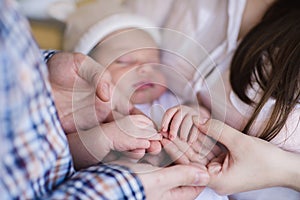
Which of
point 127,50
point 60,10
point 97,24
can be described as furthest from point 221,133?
point 60,10

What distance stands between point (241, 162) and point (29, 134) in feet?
0.85

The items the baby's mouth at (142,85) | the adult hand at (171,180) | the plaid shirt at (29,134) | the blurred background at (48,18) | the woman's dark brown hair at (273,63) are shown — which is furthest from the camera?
the blurred background at (48,18)

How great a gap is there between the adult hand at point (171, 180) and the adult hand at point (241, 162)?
2 cm

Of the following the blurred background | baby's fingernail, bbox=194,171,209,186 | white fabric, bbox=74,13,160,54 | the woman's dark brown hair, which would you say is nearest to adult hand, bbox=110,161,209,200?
baby's fingernail, bbox=194,171,209,186

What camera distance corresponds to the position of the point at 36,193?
0.35 metres

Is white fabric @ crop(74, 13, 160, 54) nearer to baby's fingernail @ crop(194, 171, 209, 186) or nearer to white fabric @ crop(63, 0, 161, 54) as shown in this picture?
white fabric @ crop(63, 0, 161, 54)

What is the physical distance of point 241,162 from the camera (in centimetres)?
50

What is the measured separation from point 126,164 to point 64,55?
0.59ft

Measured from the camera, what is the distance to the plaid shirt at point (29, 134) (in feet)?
0.99

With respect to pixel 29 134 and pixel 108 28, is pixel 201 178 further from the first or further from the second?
pixel 108 28

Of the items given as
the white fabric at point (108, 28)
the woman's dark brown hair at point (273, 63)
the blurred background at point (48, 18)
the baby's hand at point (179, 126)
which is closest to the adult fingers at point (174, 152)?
the baby's hand at point (179, 126)

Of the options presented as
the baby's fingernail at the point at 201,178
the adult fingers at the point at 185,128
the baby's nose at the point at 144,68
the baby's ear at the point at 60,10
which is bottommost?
the baby's fingernail at the point at 201,178

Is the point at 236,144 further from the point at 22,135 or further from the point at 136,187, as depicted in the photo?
the point at 22,135

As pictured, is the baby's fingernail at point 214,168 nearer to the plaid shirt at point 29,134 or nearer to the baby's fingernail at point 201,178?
the baby's fingernail at point 201,178
